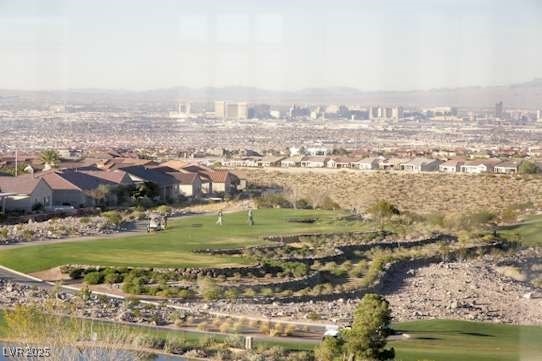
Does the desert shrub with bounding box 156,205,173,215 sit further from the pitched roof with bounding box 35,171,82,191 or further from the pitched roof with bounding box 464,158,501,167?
the pitched roof with bounding box 464,158,501,167

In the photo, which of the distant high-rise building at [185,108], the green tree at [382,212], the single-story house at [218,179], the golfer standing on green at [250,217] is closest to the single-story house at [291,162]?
the distant high-rise building at [185,108]

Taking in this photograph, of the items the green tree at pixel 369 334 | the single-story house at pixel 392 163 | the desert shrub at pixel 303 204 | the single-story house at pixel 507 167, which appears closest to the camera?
the green tree at pixel 369 334

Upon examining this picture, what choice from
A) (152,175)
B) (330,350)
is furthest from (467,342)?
(152,175)

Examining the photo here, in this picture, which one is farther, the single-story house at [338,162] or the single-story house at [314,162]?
the single-story house at [314,162]

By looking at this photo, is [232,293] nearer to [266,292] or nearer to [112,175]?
[266,292]

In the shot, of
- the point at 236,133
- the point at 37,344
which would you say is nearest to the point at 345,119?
the point at 236,133

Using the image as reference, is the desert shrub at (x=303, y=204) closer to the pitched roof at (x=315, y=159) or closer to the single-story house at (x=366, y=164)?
the single-story house at (x=366, y=164)
